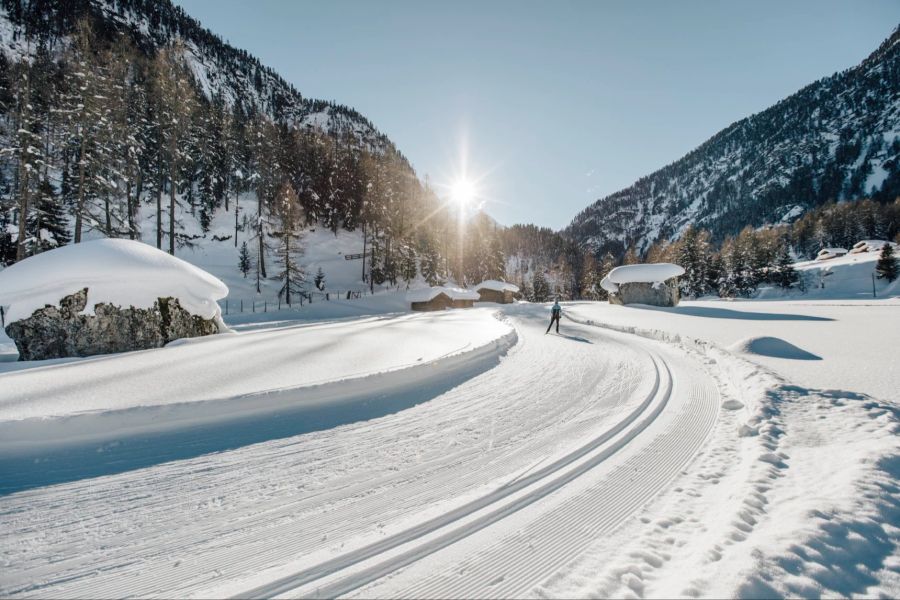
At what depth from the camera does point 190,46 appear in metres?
86.9

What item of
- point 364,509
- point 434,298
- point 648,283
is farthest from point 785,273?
point 364,509

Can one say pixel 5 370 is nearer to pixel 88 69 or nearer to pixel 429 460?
pixel 429 460

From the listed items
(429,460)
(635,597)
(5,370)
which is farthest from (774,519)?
(5,370)

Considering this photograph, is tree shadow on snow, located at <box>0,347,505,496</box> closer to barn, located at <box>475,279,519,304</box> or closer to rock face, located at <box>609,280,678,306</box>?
rock face, located at <box>609,280,678,306</box>

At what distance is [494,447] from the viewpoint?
3.94m

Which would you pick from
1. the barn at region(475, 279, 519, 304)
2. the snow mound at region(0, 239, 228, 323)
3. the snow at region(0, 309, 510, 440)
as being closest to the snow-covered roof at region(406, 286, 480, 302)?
the barn at region(475, 279, 519, 304)

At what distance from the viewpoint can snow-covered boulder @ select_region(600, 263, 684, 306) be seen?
32.9m

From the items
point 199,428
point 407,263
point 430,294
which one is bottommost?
point 199,428

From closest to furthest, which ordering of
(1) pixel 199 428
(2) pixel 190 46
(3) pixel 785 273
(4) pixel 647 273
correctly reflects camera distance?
(1) pixel 199 428
(4) pixel 647 273
(3) pixel 785 273
(2) pixel 190 46

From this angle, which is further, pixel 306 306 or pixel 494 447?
pixel 306 306

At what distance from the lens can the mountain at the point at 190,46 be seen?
59.4 m

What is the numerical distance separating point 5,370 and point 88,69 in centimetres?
2537

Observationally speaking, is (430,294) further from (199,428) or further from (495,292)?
(199,428)

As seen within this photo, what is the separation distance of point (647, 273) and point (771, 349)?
26660 millimetres
